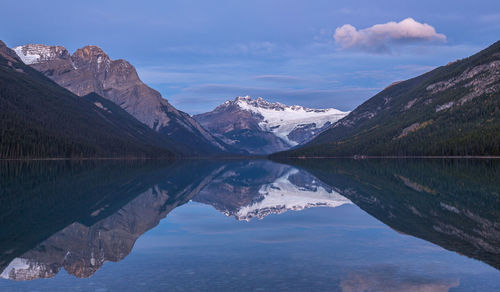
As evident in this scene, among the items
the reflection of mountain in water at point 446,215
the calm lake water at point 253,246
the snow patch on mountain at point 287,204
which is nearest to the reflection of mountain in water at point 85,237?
the calm lake water at point 253,246

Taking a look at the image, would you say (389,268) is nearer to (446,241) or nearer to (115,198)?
(446,241)

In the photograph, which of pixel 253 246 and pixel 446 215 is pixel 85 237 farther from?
pixel 446 215

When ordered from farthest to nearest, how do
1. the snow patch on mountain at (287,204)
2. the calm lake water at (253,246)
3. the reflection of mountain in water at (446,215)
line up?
the snow patch on mountain at (287,204)
the reflection of mountain in water at (446,215)
the calm lake water at (253,246)

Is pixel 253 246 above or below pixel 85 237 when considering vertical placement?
below

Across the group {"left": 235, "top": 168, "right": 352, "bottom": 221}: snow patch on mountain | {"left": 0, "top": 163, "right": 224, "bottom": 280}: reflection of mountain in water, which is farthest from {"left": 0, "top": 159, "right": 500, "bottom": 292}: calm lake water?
{"left": 235, "top": 168, "right": 352, "bottom": 221}: snow patch on mountain

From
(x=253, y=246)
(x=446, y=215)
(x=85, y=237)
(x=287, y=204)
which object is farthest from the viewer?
(x=287, y=204)

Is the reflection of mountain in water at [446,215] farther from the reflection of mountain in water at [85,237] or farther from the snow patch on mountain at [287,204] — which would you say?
the reflection of mountain in water at [85,237]

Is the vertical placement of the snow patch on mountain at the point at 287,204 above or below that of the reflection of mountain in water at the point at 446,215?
below

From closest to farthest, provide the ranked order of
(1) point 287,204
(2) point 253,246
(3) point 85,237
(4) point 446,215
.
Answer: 1. (2) point 253,246
2. (3) point 85,237
3. (4) point 446,215
4. (1) point 287,204

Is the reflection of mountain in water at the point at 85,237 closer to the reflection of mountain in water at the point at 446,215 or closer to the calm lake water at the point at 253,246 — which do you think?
the calm lake water at the point at 253,246

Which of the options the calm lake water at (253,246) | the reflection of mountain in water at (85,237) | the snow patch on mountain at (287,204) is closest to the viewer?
the calm lake water at (253,246)

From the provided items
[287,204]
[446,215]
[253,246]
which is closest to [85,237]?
[253,246]

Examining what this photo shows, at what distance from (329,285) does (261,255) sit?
5842 mm

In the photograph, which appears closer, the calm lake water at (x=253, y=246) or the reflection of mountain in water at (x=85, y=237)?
the calm lake water at (x=253, y=246)
